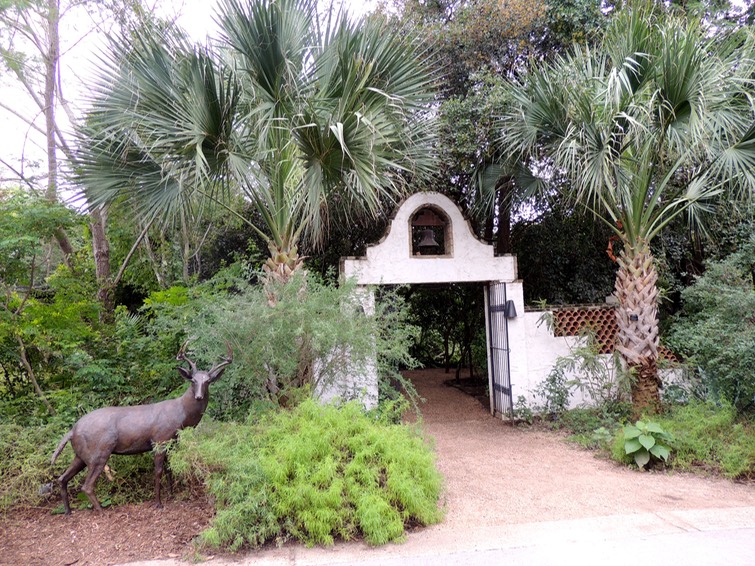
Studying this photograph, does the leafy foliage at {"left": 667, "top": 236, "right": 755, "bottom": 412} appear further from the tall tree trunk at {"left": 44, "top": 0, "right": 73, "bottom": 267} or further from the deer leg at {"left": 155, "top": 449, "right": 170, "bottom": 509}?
the tall tree trunk at {"left": 44, "top": 0, "right": 73, "bottom": 267}

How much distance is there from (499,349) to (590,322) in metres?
1.57

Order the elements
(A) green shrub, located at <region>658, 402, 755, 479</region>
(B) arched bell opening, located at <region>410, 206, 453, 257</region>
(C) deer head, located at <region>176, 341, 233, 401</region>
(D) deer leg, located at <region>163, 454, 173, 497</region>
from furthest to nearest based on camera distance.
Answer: (B) arched bell opening, located at <region>410, 206, 453, 257</region> → (A) green shrub, located at <region>658, 402, 755, 479</region> → (D) deer leg, located at <region>163, 454, 173, 497</region> → (C) deer head, located at <region>176, 341, 233, 401</region>

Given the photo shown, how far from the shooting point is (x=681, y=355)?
26.3 ft

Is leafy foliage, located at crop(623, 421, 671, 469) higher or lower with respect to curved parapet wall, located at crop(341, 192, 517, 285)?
lower

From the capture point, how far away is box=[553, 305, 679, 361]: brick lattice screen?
8.42m

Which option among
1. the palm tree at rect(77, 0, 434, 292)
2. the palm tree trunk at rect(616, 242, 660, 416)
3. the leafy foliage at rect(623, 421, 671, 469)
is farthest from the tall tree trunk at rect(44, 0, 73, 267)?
the palm tree trunk at rect(616, 242, 660, 416)

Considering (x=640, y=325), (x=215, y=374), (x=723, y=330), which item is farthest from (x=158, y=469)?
(x=723, y=330)

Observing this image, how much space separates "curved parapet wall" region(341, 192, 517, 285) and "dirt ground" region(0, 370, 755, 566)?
2838mm

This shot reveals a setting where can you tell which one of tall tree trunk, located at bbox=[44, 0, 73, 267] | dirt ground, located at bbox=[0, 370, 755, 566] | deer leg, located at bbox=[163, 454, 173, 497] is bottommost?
dirt ground, located at bbox=[0, 370, 755, 566]

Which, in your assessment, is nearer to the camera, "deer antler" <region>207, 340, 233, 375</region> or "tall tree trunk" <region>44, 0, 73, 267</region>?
"deer antler" <region>207, 340, 233, 375</region>

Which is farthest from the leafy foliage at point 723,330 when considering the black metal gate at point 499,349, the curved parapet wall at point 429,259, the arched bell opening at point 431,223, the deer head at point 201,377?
the deer head at point 201,377

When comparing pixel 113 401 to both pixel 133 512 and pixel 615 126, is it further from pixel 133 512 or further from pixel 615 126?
pixel 615 126

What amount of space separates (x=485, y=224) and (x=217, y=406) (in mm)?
6915

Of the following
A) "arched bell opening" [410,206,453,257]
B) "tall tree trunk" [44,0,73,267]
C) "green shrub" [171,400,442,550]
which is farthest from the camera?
"tall tree trunk" [44,0,73,267]
